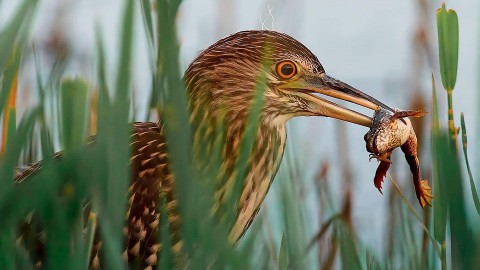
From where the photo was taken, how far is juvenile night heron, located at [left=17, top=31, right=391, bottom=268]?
2154 millimetres

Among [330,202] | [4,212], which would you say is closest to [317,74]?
[330,202]

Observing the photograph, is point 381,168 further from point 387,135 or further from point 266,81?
point 266,81

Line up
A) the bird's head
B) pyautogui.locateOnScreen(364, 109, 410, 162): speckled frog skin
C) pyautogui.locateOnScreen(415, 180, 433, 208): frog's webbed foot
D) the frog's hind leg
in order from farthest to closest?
the bird's head
pyautogui.locateOnScreen(364, 109, 410, 162): speckled frog skin
the frog's hind leg
pyautogui.locateOnScreen(415, 180, 433, 208): frog's webbed foot

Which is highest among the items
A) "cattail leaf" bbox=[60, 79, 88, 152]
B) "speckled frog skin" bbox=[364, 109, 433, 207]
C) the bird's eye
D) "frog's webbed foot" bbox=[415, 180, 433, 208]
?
the bird's eye

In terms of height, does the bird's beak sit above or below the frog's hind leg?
above

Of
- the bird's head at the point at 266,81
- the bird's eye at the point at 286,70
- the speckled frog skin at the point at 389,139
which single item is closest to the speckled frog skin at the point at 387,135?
the speckled frog skin at the point at 389,139

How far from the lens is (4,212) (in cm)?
74

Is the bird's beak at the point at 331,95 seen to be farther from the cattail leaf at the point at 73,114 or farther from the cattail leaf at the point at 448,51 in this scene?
the cattail leaf at the point at 73,114

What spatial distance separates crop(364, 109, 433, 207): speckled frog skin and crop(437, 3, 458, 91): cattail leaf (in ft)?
2.23

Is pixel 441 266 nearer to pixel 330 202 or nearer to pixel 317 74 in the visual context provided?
pixel 330 202

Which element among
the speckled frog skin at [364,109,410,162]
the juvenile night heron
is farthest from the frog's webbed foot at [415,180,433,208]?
the juvenile night heron

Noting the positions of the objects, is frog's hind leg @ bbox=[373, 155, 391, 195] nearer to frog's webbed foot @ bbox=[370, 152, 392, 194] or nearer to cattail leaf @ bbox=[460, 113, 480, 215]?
frog's webbed foot @ bbox=[370, 152, 392, 194]

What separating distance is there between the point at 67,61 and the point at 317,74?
5.02 feet

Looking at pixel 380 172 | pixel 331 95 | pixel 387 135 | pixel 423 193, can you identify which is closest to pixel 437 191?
pixel 423 193
